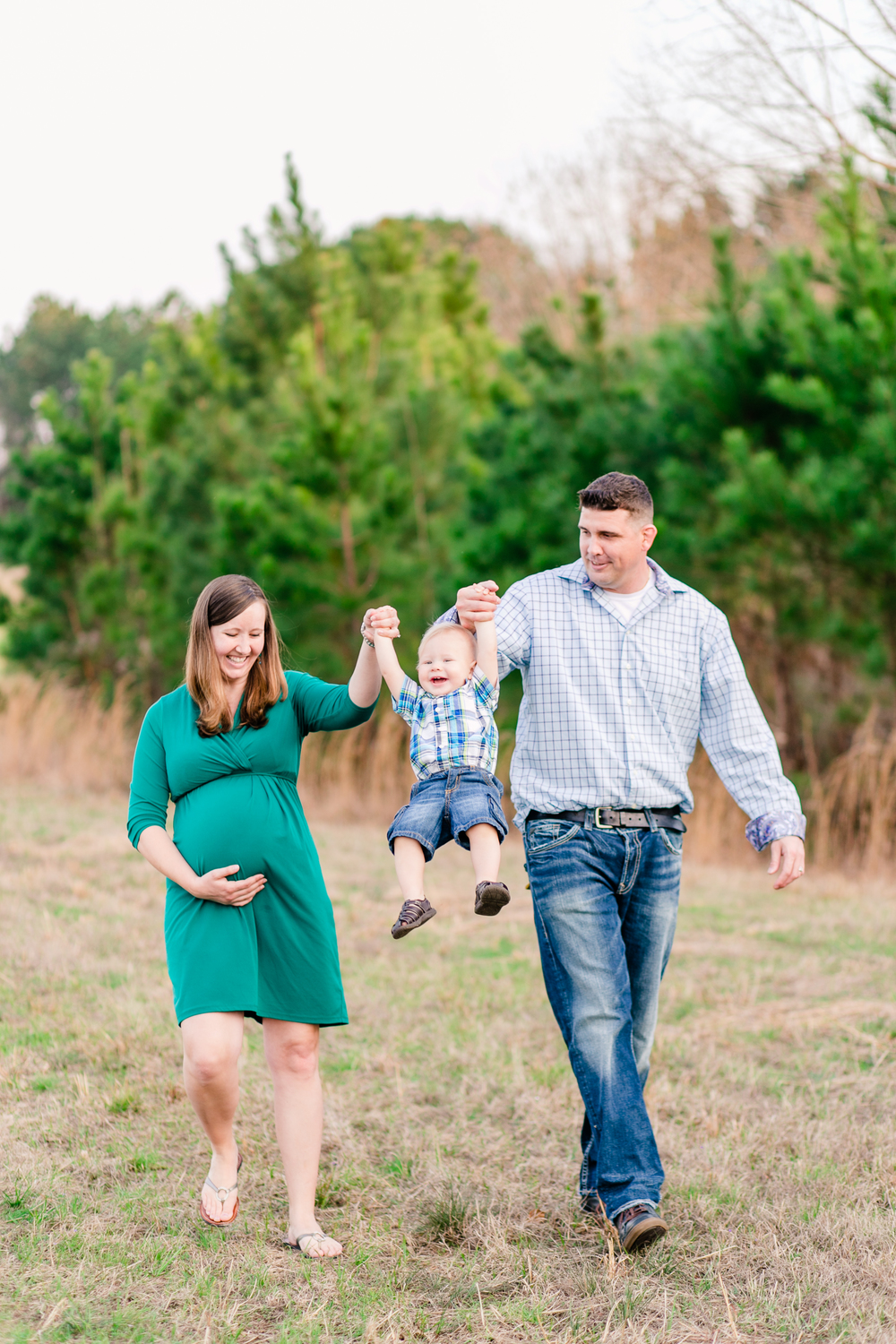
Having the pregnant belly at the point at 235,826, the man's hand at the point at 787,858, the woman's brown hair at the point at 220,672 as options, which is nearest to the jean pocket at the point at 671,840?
the man's hand at the point at 787,858

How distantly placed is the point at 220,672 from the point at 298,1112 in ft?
4.10

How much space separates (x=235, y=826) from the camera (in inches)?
134

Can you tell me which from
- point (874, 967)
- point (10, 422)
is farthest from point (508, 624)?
point (10, 422)

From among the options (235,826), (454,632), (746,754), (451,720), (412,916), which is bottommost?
(412,916)

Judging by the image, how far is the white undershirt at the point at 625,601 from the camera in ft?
11.8

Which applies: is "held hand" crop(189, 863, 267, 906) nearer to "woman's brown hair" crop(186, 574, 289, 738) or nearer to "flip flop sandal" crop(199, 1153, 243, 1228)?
"woman's brown hair" crop(186, 574, 289, 738)

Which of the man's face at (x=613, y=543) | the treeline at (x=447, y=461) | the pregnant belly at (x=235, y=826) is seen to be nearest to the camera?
the pregnant belly at (x=235, y=826)

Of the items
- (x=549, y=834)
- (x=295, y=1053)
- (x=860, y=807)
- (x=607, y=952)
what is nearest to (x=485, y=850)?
(x=549, y=834)

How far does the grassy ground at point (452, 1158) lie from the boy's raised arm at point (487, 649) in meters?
1.60

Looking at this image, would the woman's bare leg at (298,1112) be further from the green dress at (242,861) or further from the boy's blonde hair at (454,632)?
the boy's blonde hair at (454,632)

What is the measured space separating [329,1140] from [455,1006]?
1667mm

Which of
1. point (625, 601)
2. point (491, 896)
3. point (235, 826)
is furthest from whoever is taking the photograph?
point (625, 601)

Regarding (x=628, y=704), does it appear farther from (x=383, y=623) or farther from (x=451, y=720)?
(x=383, y=623)

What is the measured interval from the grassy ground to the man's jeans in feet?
0.93
